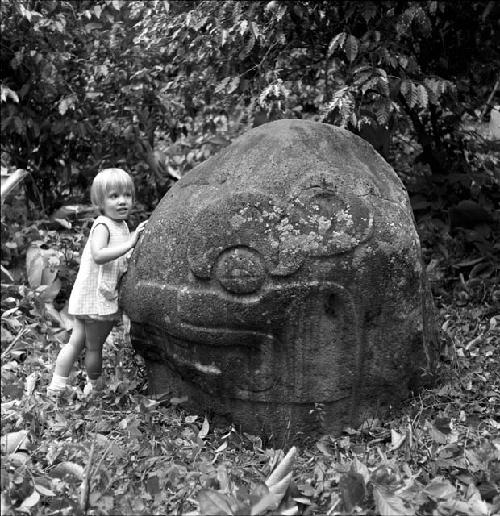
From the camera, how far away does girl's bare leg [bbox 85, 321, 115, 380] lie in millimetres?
3449

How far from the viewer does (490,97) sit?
5.18 meters

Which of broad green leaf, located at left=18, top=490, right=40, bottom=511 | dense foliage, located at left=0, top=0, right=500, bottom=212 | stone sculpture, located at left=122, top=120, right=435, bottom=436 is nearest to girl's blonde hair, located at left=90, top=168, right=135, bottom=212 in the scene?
stone sculpture, located at left=122, top=120, right=435, bottom=436

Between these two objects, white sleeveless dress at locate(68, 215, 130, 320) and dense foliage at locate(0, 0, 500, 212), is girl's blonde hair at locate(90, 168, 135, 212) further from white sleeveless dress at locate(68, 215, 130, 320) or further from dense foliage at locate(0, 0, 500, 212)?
dense foliage at locate(0, 0, 500, 212)

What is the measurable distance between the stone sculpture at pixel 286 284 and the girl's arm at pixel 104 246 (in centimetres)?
11

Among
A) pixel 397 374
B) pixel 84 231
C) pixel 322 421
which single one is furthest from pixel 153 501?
pixel 84 231

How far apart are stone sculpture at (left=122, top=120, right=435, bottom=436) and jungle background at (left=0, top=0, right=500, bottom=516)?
0.57 ft

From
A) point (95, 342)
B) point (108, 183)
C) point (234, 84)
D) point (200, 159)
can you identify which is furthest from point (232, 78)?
point (95, 342)

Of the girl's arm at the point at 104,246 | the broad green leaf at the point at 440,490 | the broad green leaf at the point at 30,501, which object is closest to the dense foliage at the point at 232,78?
the girl's arm at the point at 104,246

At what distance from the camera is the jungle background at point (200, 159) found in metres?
2.62

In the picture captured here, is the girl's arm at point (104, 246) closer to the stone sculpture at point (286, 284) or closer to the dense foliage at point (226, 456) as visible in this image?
the stone sculpture at point (286, 284)

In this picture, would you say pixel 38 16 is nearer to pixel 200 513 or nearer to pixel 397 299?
pixel 397 299

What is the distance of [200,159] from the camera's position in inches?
247

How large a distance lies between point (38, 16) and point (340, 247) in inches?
129

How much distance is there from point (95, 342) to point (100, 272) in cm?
39
